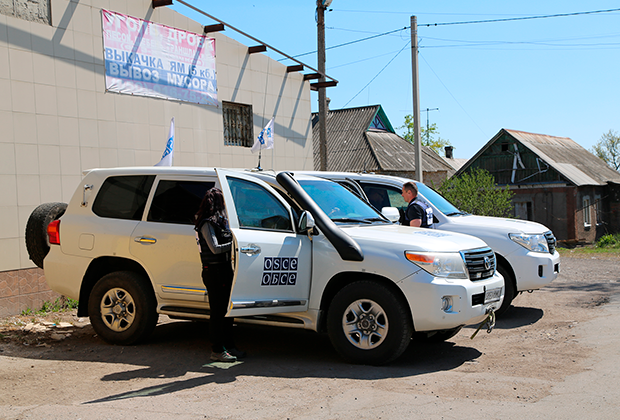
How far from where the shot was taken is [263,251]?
6164mm

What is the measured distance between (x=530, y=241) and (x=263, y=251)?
4452 mm

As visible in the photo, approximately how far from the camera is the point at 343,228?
6602 mm

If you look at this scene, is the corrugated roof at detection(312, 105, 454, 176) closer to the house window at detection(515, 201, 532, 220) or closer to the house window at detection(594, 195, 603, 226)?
the house window at detection(515, 201, 532, 220)

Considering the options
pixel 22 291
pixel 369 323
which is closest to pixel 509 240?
pixel 369 323

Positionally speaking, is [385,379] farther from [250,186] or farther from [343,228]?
[250,186]

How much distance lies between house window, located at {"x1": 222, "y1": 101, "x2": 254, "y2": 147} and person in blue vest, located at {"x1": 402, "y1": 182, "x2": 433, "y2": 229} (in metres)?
5.51

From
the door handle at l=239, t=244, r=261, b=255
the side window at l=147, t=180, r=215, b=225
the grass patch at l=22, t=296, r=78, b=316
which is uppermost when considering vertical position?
the side window at l=147, t=180, r=215, b=225

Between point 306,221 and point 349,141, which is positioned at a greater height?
point 349,141

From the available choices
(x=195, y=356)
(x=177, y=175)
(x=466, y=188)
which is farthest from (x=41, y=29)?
(x=466, y=188)

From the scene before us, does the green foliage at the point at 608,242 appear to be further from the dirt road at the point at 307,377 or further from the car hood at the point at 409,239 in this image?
the car hood at the point at 409,239

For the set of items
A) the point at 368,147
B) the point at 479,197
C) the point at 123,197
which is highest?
the point at 368,147

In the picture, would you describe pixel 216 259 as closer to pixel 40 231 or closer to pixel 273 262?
pixel 273 262

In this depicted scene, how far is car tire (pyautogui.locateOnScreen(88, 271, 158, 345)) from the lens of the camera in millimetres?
6980

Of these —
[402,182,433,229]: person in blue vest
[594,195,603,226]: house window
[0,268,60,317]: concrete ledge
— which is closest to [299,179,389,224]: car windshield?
[402,182,433,229]: person in blue vest
